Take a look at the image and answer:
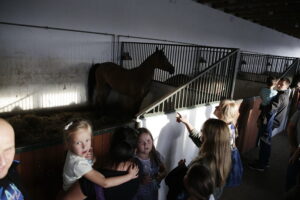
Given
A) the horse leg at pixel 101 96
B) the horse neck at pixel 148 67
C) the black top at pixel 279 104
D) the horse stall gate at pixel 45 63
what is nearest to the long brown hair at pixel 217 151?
the black top at pixel 279 104

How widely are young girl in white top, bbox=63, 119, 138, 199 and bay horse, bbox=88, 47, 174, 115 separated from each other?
2.40m

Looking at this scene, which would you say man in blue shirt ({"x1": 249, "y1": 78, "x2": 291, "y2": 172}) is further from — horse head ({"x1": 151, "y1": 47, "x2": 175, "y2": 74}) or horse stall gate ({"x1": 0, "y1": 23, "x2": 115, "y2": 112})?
horse stall gate ({"x1": 0, "y1": 23, "x2": 115, "y2": 112})

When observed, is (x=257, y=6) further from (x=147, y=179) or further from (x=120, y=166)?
(x=120, y=166)

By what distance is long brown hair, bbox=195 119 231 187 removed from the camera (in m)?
1.12

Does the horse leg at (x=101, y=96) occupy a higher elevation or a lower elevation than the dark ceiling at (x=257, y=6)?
lower

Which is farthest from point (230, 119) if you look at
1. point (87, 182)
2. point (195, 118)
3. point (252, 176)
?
point (252, 176)

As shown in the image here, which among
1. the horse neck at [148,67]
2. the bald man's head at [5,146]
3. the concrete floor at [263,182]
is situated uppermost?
the horse neck at [148,67]

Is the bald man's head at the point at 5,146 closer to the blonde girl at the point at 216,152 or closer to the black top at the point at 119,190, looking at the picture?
the black top at the point at 119,190

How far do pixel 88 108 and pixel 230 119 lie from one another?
3217 millimetres

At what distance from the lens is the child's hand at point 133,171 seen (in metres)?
0.92

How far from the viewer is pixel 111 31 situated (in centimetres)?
413

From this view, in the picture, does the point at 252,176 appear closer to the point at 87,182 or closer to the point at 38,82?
the point at 87,182

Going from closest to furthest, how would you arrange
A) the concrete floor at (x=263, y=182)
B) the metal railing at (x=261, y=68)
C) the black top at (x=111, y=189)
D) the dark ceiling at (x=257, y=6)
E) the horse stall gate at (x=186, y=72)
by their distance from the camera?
1. the black top at (x=111, y=189)
2. the concrete floor at (x=263, y=182)
3. the horse stall gate at (x=186, y=72)
4. the metal railing at (x=261, y=68)
5. the dark ceiling at (x=257, y=6)

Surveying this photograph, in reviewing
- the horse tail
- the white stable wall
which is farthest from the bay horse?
the white stable wall
